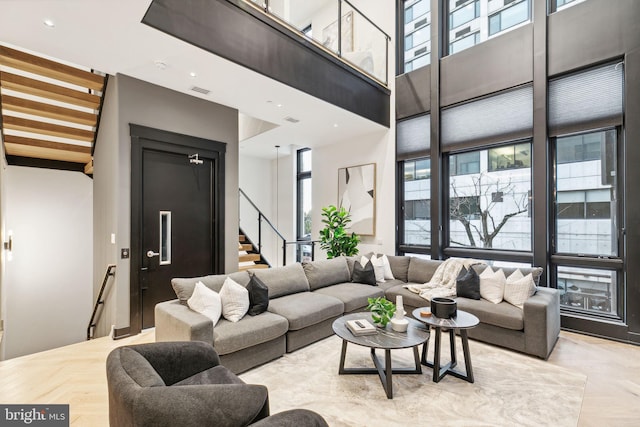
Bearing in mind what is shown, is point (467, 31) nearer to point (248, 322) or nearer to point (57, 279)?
point (248, 322)

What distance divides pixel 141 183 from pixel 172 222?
0.65 meters

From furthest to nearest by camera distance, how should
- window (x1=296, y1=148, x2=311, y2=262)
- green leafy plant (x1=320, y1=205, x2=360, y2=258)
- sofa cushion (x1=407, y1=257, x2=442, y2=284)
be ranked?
1. window (x1=296, y1=148, x2=311, y2=262)
2. green leafy plant (x1=320, y1=205, x2=360, y2=258)
3. sofa cushion (x1=407, y1=257, x2=442, y2=284)

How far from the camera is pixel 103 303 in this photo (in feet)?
14.9

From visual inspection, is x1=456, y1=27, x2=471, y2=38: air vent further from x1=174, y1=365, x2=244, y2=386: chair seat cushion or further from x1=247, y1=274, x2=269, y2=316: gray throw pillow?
x1=174, y1=365, x2=244, y2=386: chair seat cushion

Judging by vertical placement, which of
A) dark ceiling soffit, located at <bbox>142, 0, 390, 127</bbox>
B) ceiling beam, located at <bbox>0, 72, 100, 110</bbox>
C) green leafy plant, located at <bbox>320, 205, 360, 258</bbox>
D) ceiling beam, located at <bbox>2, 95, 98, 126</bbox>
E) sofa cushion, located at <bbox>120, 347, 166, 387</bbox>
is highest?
dark ceiling soffit, located at <bbox>142, 0, 390, 127</bbox>

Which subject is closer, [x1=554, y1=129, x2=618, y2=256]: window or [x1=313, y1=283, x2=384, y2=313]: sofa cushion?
[x1=554, y1=129, x2=618, y2=256]: window

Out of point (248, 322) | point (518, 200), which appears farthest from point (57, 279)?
point (518, 200)

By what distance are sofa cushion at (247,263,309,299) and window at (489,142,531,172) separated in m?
3.38

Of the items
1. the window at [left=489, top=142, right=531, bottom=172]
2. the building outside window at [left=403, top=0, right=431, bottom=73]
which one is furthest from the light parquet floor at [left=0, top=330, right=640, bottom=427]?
the building outside window at [left=403, top=0, right=431, bottom=73]

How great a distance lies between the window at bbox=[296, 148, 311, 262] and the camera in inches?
326

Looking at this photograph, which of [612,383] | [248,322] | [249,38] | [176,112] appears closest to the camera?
[612,383]

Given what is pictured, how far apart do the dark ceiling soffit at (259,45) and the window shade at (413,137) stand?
1021 millimetres

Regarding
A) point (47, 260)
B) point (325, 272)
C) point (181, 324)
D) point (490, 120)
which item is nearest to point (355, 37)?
point (490, 120)

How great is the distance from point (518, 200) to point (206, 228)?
4618mm
